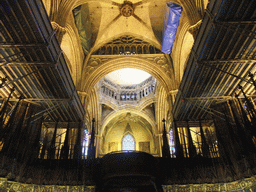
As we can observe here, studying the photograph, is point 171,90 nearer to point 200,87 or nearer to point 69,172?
point 200,87

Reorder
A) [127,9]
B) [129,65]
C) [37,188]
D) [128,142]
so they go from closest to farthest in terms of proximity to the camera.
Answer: [37,188] < [127,9] < [129,65] < [128,142]

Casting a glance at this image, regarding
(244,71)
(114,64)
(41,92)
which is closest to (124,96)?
(114,64)

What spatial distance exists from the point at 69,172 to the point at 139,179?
2.98 metres

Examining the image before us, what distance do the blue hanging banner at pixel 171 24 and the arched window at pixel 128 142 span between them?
14.2 metres

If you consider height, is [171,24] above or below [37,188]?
above

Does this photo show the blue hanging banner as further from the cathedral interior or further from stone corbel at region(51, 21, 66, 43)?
stone corbel at region(51, 21, 66, 43)

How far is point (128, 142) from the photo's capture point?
26.2m

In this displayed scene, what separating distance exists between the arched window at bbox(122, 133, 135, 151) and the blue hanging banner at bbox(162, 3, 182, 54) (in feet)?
46.5

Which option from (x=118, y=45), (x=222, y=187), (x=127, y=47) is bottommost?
(x=222, y=187)

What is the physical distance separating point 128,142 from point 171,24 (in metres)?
16.4

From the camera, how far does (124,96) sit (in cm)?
2488

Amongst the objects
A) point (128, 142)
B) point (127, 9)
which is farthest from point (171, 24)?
point (128, 142)

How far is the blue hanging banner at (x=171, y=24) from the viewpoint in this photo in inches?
527

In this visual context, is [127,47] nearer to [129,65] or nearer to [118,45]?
[118,45]
